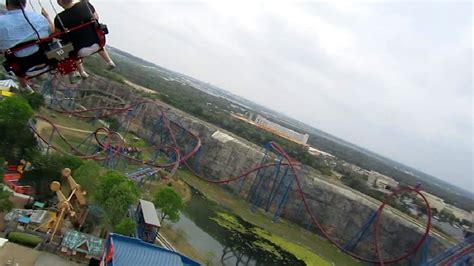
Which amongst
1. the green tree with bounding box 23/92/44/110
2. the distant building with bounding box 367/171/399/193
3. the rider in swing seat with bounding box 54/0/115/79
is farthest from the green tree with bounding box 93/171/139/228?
the distant building with bounding box 367/171/399/193

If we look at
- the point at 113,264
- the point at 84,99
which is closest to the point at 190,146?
the point at 84,99

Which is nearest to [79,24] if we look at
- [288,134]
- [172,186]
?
[172,186]

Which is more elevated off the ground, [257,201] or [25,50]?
[25,50]

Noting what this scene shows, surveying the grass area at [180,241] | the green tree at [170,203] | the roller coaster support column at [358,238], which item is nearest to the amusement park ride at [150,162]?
the roller coaster support column at [358,238]

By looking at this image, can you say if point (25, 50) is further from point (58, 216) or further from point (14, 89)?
point (14, 89)

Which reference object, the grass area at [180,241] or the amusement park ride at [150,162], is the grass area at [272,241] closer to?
the amusement park ride at [150,162]

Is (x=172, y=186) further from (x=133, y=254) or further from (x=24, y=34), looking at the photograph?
(x=24, y=34)
